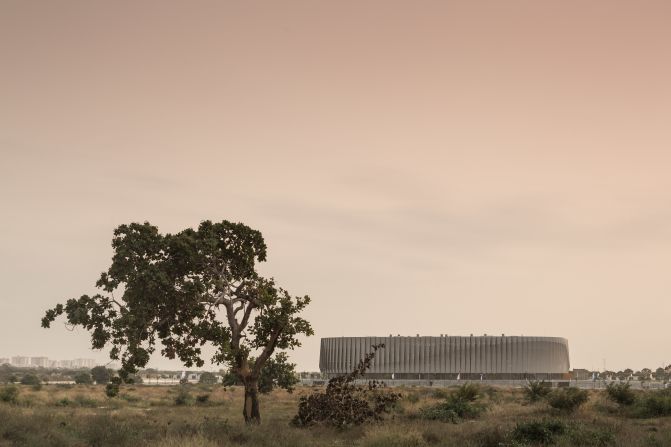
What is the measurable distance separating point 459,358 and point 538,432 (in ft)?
353

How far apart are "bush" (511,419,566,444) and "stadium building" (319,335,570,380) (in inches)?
4087

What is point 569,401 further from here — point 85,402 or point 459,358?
point 459,358

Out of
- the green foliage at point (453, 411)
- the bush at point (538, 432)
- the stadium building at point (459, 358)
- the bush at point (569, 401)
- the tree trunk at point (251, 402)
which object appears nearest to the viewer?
the bush at point (538, 432)

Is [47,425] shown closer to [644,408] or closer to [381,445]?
[381,445]

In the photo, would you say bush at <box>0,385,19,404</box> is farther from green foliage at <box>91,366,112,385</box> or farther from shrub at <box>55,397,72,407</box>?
green foliage at <box>91,366,112,385</box>

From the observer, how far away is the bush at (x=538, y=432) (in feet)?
81.6

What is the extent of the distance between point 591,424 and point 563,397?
9017mm

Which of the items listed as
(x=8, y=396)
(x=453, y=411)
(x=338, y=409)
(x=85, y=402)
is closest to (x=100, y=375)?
(x=85, y=402)

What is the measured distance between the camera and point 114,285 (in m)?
32.1

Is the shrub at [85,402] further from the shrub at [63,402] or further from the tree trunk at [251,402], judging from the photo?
the tree trunk at [251,402]

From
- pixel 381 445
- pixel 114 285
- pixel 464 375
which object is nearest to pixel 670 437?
pixel 381 445

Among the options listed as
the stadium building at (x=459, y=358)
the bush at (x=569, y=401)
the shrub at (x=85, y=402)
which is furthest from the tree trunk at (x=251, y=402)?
the stadium building at (x=459, y=358)

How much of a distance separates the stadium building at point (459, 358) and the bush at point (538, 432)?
10381 cm

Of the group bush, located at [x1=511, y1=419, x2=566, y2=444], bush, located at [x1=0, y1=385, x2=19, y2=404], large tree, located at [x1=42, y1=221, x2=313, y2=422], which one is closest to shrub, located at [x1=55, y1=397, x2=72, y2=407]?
bush, located at [x1=0, y1=385, x2=19, y2=404]
